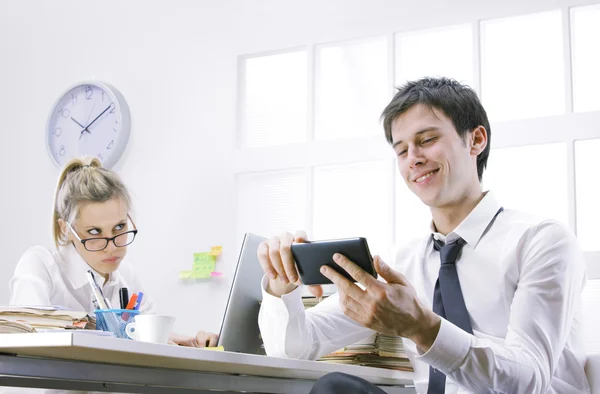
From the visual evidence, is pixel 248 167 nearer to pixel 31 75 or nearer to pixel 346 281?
pixel 31 75

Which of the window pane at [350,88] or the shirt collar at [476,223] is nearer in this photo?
the shirt collar at [476,223]

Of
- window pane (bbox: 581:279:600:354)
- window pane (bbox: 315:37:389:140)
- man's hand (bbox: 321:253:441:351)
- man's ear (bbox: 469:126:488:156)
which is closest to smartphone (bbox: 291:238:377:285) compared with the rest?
man's hand (bbox: 321:253:441:351)

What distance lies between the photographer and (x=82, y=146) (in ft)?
13.3

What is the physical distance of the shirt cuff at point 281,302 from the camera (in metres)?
1.84

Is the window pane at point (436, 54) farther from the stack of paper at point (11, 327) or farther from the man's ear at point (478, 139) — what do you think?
the stack of paper at point (11, 327)

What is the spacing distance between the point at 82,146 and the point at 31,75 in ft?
1.88

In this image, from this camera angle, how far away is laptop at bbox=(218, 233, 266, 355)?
1.94m

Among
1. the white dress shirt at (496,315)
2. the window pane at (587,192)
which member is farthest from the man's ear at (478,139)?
the window pane at (587,192)

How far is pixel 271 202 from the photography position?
3580 millimetres

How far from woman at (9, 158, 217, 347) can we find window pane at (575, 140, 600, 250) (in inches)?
62.6

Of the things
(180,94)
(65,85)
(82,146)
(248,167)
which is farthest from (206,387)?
(65,85)

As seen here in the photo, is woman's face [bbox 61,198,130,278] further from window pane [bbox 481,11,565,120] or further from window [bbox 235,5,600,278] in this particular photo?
window pane [bbox 481,11,565,120]

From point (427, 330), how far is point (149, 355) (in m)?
0.55

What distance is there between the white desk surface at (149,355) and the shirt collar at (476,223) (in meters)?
0.42
